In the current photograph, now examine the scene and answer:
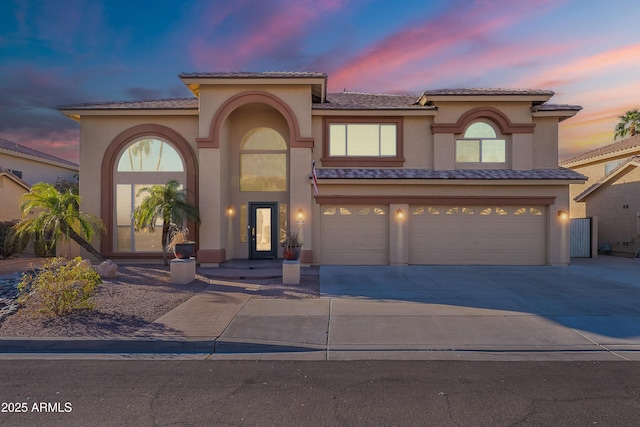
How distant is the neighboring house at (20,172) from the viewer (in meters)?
20.9

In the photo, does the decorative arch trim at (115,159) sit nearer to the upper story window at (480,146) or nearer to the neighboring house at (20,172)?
the neighboring house at (20,172)

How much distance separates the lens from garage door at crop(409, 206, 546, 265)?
15.2m

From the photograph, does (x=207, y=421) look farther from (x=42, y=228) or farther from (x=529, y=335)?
(x=42, y=228)

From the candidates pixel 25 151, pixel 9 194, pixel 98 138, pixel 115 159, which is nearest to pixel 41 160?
pixel 25 151

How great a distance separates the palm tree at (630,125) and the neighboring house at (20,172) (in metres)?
45.1

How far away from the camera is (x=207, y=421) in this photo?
13.3 ft

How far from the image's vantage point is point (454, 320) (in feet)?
25.3

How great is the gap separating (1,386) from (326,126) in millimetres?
13112

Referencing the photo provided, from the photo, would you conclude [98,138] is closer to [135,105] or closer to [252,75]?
[135,105]

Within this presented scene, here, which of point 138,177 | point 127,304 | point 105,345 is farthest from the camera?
point 138,177

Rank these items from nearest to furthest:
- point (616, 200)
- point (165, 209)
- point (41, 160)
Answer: point (165, 209), point (616, 200), point (41, 160)

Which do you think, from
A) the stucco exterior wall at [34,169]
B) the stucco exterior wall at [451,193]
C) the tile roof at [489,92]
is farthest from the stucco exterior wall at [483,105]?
the stucco exterior wall at [34,169]

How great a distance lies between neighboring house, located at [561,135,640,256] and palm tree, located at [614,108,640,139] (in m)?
12.2

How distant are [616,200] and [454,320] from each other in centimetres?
1820
